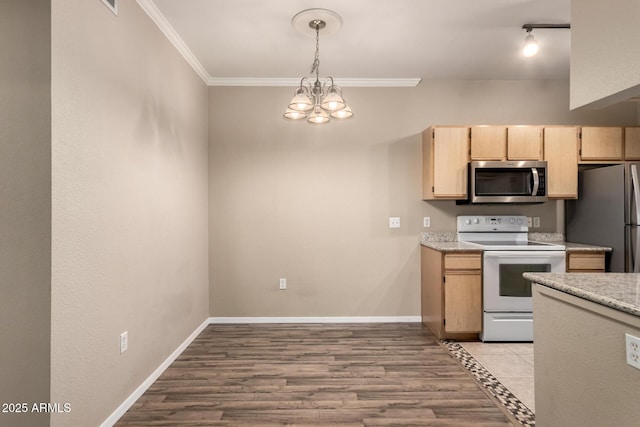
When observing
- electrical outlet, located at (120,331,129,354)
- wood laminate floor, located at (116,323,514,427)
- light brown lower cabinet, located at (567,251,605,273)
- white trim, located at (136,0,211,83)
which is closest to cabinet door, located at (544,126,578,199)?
light brown lower cabinet, located at (567,251,605,273)

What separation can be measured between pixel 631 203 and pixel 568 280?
2.33 m

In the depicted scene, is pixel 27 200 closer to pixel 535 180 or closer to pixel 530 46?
pixel 530 46

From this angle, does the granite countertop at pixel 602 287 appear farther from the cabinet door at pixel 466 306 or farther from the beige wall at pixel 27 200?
the beige wall at pixel 27 200

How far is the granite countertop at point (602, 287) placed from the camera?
3.95 ft

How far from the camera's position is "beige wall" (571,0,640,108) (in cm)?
126

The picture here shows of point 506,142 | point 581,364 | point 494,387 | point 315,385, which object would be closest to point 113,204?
point 315,385

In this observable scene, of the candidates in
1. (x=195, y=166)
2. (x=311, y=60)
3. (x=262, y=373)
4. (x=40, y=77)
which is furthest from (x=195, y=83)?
(x=262, y=373)

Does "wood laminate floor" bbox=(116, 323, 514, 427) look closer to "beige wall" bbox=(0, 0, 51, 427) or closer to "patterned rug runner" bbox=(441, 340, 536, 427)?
"patterned rug runner" bbox=(441, 340, 536, 427)

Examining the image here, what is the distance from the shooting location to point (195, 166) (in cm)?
365

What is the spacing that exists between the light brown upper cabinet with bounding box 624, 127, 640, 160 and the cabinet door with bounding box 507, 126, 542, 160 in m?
0.87

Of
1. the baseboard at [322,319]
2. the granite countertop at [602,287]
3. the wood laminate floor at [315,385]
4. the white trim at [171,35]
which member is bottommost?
the wood laminate floor at [315,385]

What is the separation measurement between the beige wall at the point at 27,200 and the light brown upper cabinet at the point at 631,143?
4.78m

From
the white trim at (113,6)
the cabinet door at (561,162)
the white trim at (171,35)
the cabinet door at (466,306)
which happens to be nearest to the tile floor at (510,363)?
the cabinet door at (466,306)

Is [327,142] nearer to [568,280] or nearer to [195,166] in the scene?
[195,166]
